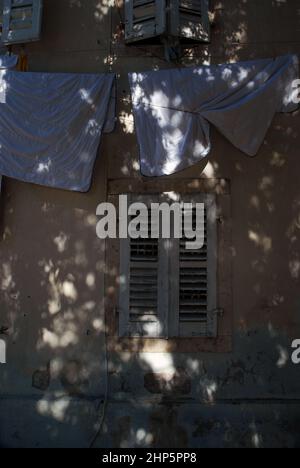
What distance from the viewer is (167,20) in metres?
6.00

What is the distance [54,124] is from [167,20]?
1.58m

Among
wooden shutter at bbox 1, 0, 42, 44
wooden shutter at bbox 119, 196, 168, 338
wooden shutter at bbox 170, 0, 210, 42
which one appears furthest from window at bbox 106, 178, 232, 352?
wooden shutter at bbox 1, 0, 42, 44

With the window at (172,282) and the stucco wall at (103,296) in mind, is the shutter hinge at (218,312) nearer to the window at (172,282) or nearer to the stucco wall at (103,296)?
the window at (172,282)

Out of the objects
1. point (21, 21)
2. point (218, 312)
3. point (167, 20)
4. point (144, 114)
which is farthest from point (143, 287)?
point (21, 21)

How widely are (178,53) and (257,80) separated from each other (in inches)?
38.9

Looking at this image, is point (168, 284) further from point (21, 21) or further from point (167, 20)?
point (21, 21)

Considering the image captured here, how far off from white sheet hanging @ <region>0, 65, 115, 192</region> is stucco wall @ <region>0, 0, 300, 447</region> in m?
0.32

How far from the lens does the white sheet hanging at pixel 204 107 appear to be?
554cm

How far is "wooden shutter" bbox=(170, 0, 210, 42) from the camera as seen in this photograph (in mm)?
5996

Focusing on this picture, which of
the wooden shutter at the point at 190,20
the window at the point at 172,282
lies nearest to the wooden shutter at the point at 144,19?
the wooden shutter at the point at 190,20

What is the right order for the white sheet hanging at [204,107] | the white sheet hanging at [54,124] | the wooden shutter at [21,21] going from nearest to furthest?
1. the white sheet hanging at [204,107]
2. the white sheet hanging at [54,124]
3. the wooden shutter at [21,21]

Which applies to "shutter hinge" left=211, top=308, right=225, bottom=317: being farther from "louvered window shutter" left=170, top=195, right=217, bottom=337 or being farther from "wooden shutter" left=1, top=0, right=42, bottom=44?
"wooden shutter" left=1, top=0, right=42, bottom=44

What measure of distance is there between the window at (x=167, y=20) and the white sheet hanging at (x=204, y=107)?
1.93 feet
